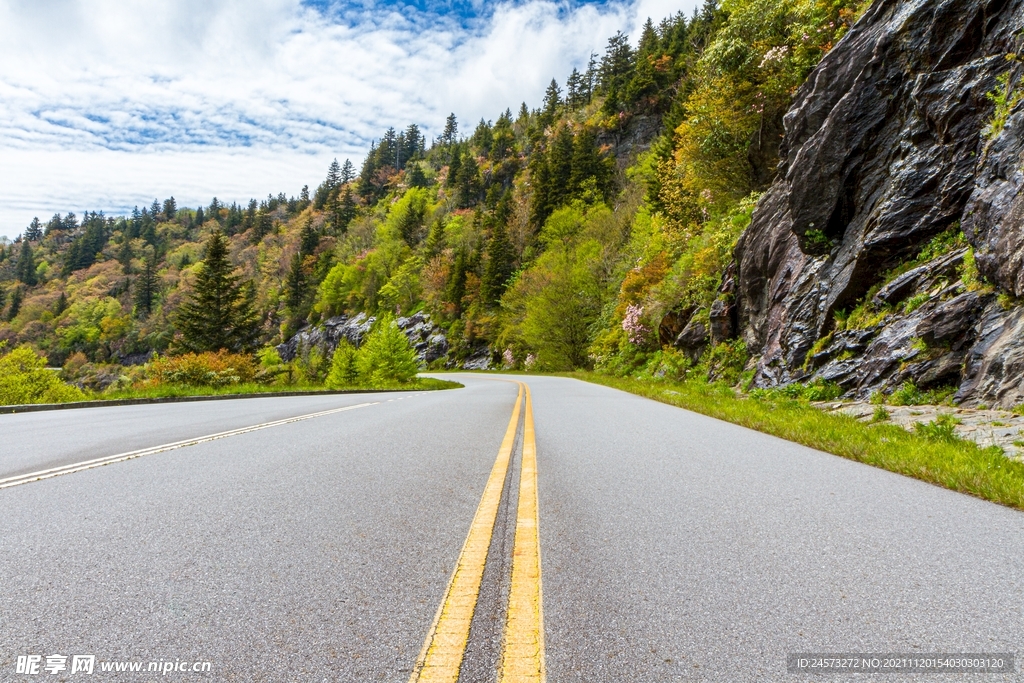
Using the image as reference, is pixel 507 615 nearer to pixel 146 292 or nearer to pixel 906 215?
pixel 906 215

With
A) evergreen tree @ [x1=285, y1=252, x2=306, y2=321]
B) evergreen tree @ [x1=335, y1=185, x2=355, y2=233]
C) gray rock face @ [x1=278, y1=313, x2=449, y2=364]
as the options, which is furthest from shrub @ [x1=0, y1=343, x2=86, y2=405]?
evergreen tree @ [x1=335, y1=185, x2=355, y2=233]

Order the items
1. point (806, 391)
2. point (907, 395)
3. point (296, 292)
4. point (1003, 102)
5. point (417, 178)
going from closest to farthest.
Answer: point (907, 395) < point (1003, 102) < point (806, 391) < point (296, 292) < point (417, 178)

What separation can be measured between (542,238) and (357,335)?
35.2 m

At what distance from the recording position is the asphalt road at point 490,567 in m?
1.93

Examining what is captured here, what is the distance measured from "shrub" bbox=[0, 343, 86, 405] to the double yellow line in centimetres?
1868

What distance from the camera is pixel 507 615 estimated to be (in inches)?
85.7

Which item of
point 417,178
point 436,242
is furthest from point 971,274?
point 417,178

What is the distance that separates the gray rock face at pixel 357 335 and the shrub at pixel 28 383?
4735cm

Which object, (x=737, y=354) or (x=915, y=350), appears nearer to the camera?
(x=915, y=350)

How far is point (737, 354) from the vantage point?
18.5 metres

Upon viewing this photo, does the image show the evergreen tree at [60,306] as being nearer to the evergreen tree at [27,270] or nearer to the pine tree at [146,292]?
the pine tree at [146,292]

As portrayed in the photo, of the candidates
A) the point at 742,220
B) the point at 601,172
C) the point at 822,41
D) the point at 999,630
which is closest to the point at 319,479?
the point at 999,630

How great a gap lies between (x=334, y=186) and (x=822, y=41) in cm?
14450

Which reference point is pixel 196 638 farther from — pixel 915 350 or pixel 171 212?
pixel 171 212
